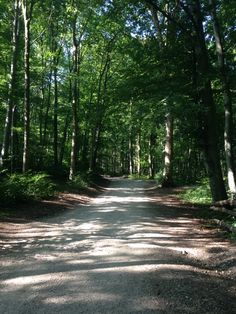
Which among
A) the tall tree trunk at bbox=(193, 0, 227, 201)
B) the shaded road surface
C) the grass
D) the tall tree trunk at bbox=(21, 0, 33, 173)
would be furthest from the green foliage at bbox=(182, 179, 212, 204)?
the tall tree trunk at bbox=(21, 0, 33, 173)

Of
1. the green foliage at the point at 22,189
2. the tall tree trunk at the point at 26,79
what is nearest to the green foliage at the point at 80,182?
the green foliage at the point at 22,189

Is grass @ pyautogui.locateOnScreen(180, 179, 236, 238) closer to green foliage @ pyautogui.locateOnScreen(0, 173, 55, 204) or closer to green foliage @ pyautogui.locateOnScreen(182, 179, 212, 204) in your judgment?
green foliage @ pyautogui.locateOnScreen(182, 179, 212, 204)

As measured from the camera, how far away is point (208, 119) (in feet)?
45.6

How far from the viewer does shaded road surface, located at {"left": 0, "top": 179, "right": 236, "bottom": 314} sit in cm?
492

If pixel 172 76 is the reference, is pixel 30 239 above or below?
below

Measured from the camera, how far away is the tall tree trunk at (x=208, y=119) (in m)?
13.7

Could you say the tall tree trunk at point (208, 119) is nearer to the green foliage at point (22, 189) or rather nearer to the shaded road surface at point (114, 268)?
the shaded road surface at point (114, 268)

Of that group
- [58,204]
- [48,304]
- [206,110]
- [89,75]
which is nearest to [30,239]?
[48,304]

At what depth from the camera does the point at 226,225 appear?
10156 mm

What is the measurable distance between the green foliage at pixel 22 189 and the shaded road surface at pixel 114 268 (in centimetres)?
291

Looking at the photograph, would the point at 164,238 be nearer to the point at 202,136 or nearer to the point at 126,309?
the point at 126,309

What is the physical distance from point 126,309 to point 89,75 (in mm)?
31902

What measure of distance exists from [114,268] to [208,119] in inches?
348

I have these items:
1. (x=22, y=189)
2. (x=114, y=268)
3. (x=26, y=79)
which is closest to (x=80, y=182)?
(x=26, y=79)
